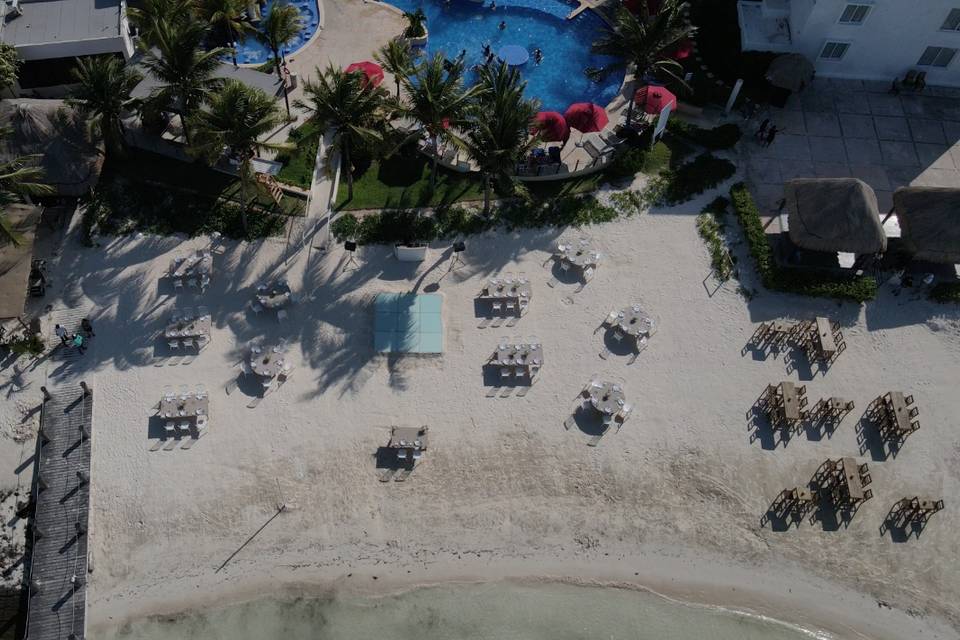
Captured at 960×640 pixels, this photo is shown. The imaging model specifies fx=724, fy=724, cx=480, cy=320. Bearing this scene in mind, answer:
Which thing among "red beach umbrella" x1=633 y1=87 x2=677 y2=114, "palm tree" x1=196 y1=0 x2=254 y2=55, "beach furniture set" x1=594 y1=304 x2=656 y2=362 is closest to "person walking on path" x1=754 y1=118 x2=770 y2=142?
"red beach umbrella" x1=633 y1=87 x2=677 y2=114

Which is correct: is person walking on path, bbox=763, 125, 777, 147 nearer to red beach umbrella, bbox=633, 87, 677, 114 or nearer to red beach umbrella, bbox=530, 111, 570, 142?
red beach umbrella, bbox=633, 87, 677, 114

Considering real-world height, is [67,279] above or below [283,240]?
below

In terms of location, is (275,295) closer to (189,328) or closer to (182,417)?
(189,328)

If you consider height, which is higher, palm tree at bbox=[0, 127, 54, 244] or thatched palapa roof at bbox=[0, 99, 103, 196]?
thatched palapa roof at bbox=[0, 99, 103, 196]

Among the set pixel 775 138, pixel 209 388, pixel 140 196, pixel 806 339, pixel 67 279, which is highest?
pixel 775 138

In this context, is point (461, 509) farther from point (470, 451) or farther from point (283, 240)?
point (283, 240)

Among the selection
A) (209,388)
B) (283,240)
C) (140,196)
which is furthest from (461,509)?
(140,196)
